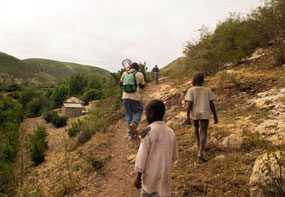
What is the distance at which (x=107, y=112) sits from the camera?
13.6 metres

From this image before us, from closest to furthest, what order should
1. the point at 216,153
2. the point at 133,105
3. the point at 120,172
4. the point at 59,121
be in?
the point at 216,153 → the point at 120,172 → the point at 133,105 → the point at 59,121

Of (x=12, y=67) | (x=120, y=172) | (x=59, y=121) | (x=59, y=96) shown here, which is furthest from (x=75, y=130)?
(x=12, y=67)

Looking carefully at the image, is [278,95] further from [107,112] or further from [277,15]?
[107,112]

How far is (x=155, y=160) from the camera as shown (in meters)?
3.30

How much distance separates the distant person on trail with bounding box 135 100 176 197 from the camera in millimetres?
3287

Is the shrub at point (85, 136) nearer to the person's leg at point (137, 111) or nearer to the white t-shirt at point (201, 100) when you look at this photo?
the person's leg at point (137, 111)

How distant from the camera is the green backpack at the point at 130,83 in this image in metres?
7.00

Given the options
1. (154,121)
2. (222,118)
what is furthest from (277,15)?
(154,121)

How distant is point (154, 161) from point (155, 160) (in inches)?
0.5

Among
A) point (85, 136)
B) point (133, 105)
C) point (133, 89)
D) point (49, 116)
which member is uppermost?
point (133, 89)

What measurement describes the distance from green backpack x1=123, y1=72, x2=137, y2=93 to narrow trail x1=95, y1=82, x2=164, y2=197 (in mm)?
1471

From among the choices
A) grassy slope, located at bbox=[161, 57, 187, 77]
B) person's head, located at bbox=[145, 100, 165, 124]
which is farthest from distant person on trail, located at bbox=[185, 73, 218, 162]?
grassy slope, located at bbox=[161, 57, 187, 77]

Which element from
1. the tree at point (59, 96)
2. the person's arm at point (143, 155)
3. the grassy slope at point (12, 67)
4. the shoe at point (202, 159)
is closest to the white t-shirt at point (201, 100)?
the shoe at point (202, 159)

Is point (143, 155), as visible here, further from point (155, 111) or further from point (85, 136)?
point (85, 136)
